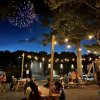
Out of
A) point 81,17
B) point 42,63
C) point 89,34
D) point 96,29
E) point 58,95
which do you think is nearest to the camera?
point 58,95

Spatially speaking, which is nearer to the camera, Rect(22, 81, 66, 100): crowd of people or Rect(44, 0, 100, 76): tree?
Rect(22, 81, 66, 100): crowd of people

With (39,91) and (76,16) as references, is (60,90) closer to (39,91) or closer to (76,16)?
(39,91)

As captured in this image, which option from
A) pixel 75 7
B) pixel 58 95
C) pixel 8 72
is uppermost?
pixel 75 7

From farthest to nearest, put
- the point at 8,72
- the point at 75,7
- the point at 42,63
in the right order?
the point at 42,63
the point at 8,72
the point at 75,7

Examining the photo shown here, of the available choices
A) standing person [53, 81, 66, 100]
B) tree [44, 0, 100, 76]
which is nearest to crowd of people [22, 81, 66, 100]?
standing person [53, 81, 66, 100]

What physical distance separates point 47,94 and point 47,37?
2168 centimetres

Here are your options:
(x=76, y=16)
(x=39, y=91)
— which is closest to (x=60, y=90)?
(x=39, y=91)

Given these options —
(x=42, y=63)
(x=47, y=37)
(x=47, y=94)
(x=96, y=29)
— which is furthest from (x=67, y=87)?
(x=42, y=63)

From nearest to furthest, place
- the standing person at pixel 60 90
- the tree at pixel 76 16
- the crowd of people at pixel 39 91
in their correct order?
the crowd of people at pixel 39 91
the standing person at pixel 60 90
the tree at pixel 76 16

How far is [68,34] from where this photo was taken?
85.8 ft

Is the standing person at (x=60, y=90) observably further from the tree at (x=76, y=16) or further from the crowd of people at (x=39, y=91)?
the tree at (x=76, y=16)

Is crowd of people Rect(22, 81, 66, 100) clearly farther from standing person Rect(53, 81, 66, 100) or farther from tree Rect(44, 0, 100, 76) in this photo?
tree Rect(44, 0, 100, 76)

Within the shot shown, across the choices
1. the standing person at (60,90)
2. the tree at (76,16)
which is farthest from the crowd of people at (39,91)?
the tree at (76,16)

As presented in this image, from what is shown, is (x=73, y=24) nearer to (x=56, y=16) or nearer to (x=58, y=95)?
(x=56, y=16)
